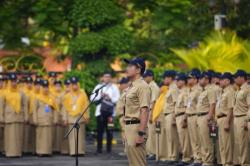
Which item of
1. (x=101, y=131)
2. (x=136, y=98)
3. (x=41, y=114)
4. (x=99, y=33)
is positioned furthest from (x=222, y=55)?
(x=136, y=98)

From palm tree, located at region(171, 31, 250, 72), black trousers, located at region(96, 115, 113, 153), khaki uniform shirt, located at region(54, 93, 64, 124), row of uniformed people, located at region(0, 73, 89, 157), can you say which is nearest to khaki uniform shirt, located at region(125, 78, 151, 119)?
palm tree, located at region(171, 31, 250, 72)

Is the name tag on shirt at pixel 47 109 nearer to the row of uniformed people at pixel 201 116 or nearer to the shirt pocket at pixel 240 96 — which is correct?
the row of uniformed people at pixel 201 116

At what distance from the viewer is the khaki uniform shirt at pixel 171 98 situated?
71.0 feet

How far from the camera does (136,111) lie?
14844mm

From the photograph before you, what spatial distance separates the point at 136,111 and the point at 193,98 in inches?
238

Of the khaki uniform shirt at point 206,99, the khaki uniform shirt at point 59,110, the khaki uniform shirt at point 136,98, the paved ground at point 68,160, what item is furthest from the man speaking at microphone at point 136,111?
the khaki uniform shirt at point 59,110

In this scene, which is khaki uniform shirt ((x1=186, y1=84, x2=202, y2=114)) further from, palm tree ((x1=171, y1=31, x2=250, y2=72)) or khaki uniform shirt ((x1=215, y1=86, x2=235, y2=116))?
palm tree ((x1=171, y1=31, x2=250, y2=72))

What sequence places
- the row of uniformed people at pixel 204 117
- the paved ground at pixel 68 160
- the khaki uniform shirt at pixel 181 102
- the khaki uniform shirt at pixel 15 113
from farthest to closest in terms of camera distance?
the khaki uniform shirt at pixel 15 113
the paved ground at pixel 68 160
the khaki uniform shirt at pixel 181 102
the row of uniformed people at pixel 204 117

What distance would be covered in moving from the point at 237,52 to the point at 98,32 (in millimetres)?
7130

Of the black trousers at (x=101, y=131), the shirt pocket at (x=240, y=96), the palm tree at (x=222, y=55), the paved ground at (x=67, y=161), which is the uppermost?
the palm tree at (x=222, y=55)

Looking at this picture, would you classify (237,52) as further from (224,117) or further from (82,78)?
(82,78)

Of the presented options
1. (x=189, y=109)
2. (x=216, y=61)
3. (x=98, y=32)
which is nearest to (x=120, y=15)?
(x=98, y=32)

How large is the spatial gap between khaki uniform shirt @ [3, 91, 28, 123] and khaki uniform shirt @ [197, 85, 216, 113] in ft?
19.1

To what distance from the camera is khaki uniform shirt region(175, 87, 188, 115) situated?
21156 mm
